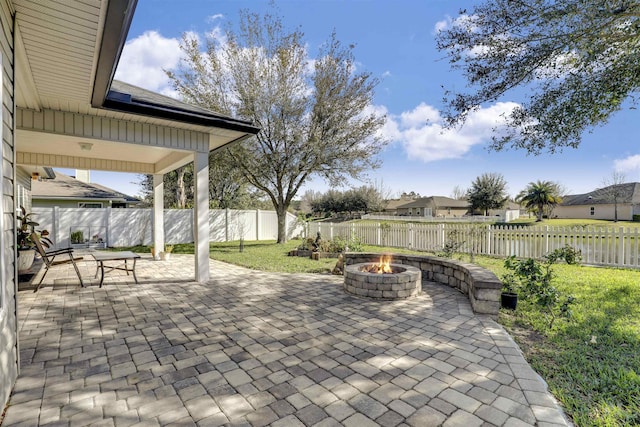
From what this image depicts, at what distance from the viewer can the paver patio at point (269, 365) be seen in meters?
2.05

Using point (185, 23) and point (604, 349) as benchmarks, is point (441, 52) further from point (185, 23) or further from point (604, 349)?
point (185, 23)

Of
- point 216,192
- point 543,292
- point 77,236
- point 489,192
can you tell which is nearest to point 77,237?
point 77,236

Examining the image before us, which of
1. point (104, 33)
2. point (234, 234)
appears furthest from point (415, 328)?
point (234, 234)

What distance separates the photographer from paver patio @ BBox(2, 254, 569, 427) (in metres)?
2.05

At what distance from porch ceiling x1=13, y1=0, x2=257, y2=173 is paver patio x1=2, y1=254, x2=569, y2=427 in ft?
9.44

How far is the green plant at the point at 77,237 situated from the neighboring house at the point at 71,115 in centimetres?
435

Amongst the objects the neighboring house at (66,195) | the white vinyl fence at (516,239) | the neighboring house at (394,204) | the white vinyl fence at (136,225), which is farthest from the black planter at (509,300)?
the neighboring house at (394,204)

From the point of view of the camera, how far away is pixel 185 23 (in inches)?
443

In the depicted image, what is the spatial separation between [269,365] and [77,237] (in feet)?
39.9

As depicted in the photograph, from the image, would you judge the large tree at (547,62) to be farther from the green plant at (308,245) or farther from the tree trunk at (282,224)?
the tree trunk at (282,224)

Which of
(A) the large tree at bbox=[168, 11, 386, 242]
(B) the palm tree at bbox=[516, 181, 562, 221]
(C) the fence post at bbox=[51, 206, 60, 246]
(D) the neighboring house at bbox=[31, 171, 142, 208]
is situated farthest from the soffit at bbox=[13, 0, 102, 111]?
(B) the palm tree at bbox=[516, 181, 562, 221]

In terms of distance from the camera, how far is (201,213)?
6.07 metres

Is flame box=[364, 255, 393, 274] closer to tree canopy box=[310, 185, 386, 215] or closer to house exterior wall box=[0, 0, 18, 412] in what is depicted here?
house exterior wall box=[0, 0, 18, 412]

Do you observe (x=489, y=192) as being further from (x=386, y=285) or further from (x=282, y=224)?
(x=386, y=285)
